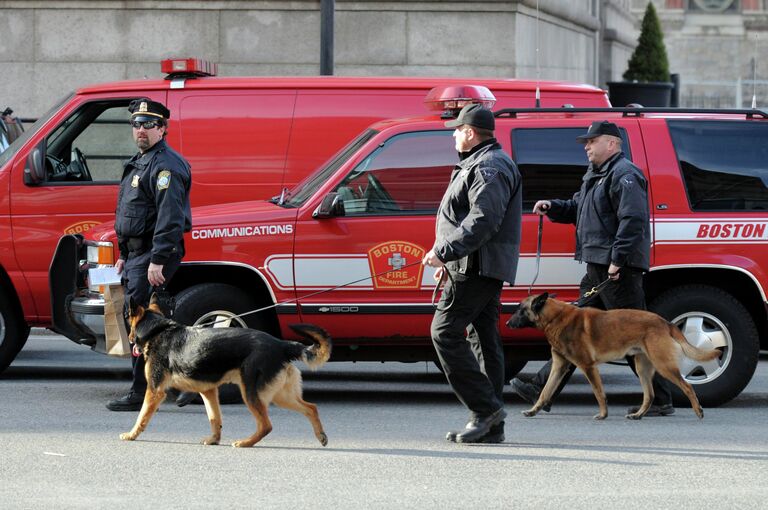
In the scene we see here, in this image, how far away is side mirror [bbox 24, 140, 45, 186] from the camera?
9859mm

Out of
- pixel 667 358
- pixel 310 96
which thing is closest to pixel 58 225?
pixel 310 96

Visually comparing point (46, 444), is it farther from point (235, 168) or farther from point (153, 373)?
point (235, 168)

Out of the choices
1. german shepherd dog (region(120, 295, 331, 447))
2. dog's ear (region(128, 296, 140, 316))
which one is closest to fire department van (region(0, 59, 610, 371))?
dog's ear (region(128, 296, 140, 316))

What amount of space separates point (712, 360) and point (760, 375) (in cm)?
237

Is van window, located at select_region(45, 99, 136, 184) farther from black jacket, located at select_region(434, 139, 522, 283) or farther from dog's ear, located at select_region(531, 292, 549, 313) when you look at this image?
black jacket, located at select_region(434, 139, 522, 283)

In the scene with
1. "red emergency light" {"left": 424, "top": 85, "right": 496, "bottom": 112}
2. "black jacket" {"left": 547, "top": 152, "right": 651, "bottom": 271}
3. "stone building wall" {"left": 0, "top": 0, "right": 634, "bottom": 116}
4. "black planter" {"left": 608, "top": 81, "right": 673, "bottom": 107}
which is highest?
"stone building wall" {"left": 0, "top": 0, "right": 634, "bottom": 116}

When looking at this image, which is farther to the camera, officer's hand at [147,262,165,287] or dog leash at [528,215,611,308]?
dog leash at [528,215,611,308]

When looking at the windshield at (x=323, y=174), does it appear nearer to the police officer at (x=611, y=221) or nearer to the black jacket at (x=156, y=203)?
the black jacket at (x=156, y=203)

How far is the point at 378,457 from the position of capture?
7.29 metres

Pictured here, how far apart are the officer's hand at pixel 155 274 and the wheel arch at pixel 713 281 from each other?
123 inches

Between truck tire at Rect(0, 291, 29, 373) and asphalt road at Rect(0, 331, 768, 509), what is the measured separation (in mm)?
332

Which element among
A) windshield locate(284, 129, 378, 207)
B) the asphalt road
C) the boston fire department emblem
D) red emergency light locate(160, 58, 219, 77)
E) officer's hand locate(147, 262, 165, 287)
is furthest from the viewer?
red emergency light locate(160, 58, 219, 77)

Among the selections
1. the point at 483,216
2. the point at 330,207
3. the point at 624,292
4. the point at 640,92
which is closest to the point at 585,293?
the point at 624,292

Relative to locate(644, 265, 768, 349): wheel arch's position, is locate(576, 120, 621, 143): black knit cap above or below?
above
